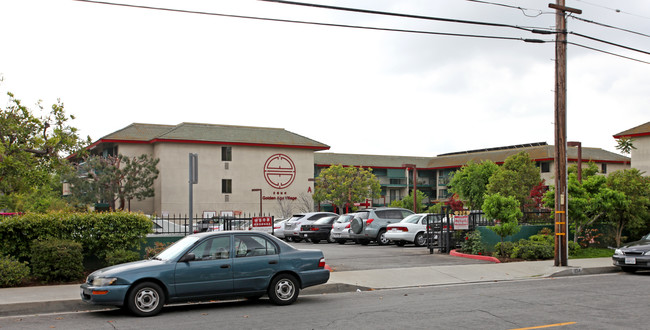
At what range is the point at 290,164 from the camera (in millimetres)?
63531

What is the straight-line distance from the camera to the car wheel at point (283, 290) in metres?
11.5

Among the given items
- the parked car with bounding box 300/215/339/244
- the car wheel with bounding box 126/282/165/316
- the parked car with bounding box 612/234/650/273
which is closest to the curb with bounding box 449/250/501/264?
the parked car with bounding box 612/234/650/273

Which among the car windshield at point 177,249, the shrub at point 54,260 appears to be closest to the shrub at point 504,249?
the car windshield at point 177,249

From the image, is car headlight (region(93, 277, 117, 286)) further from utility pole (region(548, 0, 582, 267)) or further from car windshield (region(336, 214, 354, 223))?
car windshield (region(336, 214, 354, 223))

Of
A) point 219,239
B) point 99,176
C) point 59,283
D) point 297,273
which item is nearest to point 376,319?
point 297,273

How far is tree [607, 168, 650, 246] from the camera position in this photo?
22.4 meters

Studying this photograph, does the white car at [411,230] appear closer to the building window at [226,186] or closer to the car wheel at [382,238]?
the car wheel at [382,238]

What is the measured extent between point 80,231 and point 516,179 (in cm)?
3846

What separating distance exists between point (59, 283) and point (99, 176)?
40.3 m

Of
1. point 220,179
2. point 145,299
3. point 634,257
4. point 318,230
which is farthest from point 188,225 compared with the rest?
point 220,179

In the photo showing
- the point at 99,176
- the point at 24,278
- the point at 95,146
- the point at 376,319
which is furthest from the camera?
the point at 95,146

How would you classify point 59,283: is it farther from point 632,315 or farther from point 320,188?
point 320,188

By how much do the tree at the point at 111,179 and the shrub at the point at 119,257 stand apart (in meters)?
38.0

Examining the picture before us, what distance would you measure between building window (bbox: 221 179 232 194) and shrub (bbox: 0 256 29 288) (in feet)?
152
